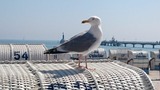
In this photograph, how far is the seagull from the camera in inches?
348

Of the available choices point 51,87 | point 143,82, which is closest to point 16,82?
point 51,87

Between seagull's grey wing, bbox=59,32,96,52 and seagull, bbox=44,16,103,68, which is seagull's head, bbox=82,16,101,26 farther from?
seagull's grey wing, bbox=59,32,96,52

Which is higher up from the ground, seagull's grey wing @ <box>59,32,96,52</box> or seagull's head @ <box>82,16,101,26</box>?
seagull's head @ <box>82,16,101,26</box>

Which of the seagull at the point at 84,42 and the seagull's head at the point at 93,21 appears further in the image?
the seagull's head at the point at 93,21

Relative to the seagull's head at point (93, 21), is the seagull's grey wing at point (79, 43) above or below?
below

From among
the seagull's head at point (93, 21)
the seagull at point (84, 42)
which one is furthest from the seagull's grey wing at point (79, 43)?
the seagull's head at point (93, 21)

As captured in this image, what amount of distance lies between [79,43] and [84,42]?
13cm

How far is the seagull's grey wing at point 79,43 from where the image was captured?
8844 millimetres

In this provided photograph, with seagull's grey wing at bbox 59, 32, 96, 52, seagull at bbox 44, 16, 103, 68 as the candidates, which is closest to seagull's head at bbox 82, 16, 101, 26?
seagull at bbox 44, 16, 103, 68

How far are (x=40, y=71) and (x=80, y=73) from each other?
39.7 inches

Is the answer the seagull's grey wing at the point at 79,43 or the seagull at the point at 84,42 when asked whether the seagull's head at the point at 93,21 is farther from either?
the seagull's grey wing at the point at 79,43

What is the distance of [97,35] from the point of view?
29.4 ft

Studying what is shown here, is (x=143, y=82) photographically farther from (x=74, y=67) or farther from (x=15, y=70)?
(x=15, y=70)

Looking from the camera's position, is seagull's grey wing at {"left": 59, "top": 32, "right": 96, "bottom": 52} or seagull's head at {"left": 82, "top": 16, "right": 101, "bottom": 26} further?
seagull's head at {"left": 82, "top": 16, "right": 101, "bottom": 26}
